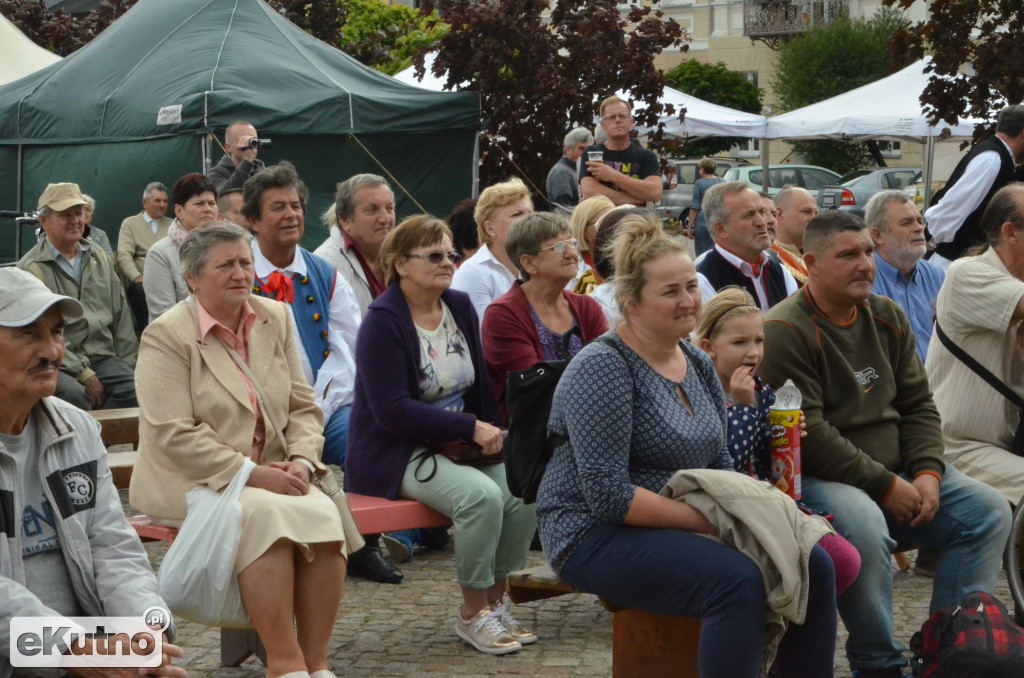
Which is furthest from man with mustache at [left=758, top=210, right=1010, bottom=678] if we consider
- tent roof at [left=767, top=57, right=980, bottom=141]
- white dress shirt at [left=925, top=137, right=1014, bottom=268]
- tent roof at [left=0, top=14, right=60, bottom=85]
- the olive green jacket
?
tent roof at [left=767, top=57, right=980, bottom=141]

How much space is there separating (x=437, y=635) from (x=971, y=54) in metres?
8.64

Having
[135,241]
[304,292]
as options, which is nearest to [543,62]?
[135,241]

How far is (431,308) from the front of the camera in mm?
5660

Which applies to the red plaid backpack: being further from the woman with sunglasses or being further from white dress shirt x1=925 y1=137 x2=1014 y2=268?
white dress shirt x1=925 y1=137 x2=1014 y2=268

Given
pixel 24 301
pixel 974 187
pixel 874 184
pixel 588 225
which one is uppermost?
pixel 874 184

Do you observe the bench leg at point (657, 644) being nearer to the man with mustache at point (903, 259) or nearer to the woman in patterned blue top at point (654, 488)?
the woman in patterned blue top at point (654, 488)

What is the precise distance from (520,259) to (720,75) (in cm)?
3701

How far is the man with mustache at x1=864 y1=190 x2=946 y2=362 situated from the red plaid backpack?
268 cm

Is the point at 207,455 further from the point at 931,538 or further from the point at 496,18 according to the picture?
the point at 496,18

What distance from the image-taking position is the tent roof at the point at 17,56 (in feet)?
58.5

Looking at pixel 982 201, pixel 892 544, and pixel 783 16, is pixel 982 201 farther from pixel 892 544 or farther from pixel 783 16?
pixel 783 16

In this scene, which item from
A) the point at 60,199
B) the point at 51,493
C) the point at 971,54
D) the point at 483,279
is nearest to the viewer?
the point at 51,493

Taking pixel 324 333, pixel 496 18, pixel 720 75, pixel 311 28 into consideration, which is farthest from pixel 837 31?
pixel 324 333

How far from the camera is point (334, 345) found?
650cm
